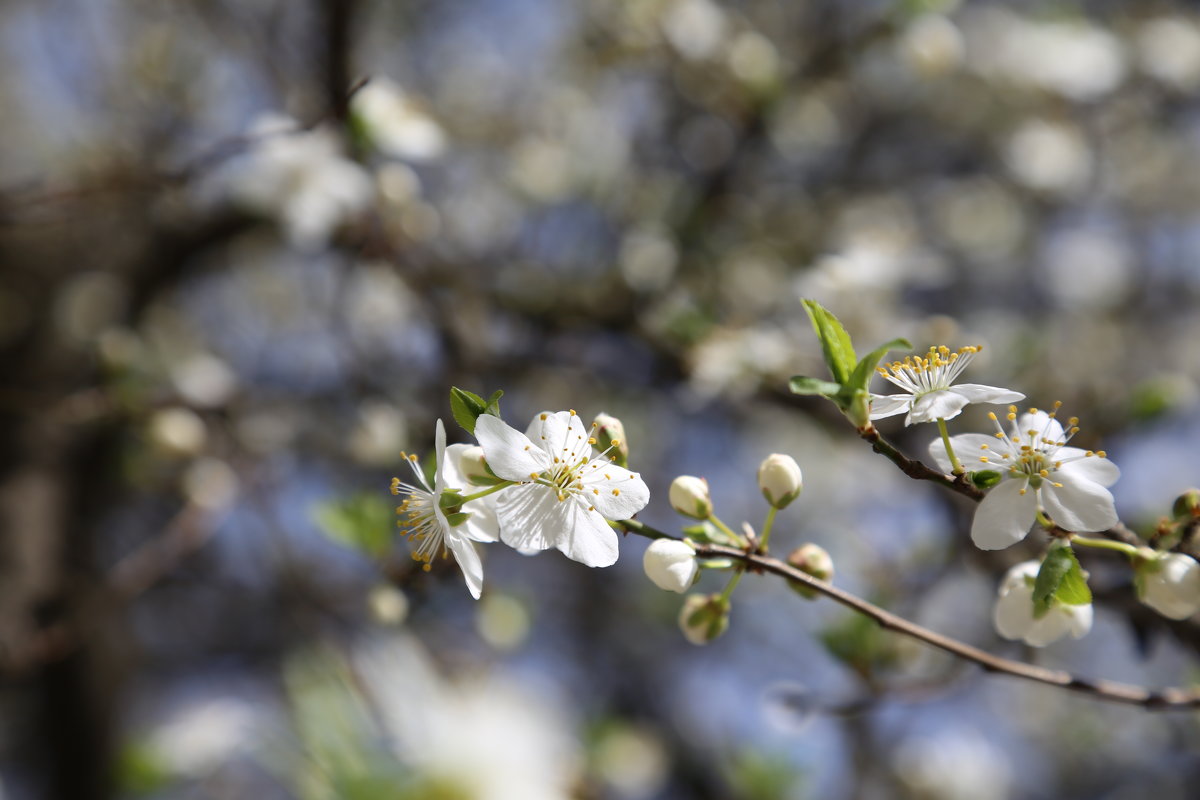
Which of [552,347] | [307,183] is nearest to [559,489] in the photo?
[307,183]

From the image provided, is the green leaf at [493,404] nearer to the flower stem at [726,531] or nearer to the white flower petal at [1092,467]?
the flower stem at [726,531]

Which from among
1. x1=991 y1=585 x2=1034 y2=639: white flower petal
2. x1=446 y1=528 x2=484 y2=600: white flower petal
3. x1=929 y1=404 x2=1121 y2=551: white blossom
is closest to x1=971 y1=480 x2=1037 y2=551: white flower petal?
x1=929 y1=404 x2=1121 y2=551: white blossom

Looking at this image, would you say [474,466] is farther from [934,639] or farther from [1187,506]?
[1187,506]

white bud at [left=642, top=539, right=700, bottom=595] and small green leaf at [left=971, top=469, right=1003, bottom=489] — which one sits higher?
small green leaf at [left=971, top=469, right=1003, bottom=489]

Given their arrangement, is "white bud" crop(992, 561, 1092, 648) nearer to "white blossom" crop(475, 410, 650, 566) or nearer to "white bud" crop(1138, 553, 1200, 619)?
"white bud" crop(1138, 553, 1200, 619)

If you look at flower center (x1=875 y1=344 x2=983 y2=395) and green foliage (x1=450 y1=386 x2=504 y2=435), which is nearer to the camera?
green foliage (x1=450 y1=386 x2=504 y2=435)

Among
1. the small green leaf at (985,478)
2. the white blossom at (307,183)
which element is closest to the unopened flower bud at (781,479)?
the small green leaf at (985,478)

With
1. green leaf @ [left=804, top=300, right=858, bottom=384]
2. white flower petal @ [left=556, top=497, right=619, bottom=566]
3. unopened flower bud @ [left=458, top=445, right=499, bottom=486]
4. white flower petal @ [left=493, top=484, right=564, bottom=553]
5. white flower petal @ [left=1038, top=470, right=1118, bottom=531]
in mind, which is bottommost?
white flower petal @ [left=1038, top=470, right=1118, bottom=531]
